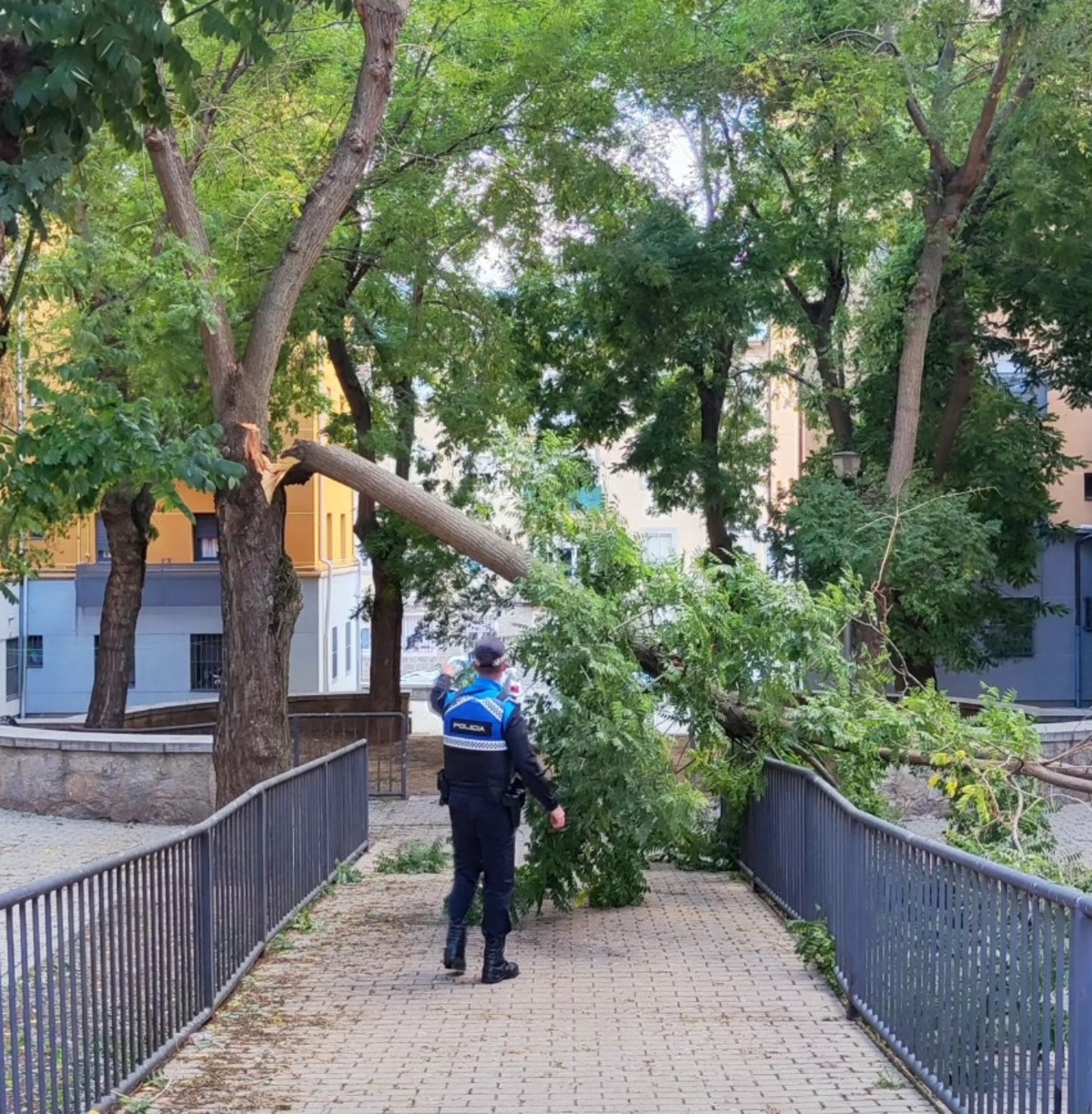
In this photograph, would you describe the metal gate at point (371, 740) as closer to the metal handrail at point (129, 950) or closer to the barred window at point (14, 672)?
the metal handrail at point (129, 950)

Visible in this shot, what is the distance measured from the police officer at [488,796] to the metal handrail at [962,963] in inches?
65.9

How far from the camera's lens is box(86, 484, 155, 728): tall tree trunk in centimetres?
2120

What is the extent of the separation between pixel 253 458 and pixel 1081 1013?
9056 mm

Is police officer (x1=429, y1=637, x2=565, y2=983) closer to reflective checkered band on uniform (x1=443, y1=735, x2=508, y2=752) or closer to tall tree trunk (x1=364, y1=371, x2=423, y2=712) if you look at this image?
reflective checkered band on uniform (x1=443, y1=735, x2=508, y2=752)

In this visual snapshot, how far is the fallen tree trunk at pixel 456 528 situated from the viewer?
1020 centimetres

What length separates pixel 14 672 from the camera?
37.1m

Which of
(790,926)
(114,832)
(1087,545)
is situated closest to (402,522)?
(114,832)

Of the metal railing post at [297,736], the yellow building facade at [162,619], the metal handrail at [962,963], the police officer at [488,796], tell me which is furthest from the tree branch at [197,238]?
the yellow building facade at [162,619]

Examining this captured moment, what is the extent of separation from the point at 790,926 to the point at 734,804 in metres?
2.51

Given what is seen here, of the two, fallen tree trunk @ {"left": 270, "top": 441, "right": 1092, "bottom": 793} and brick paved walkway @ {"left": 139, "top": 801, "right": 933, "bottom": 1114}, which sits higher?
fallen tree trunk @ {"left": 270, "top": 441, "right": 1092, "bottom": 793}

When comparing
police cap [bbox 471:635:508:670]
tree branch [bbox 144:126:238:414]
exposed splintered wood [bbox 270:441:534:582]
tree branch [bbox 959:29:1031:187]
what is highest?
tree branch [bbox 959:29:1031:187]

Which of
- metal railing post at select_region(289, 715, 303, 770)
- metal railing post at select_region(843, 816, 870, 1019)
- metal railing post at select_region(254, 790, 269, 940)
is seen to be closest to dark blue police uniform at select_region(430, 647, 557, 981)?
metal railing post at select_region(254, 790, 269, 940)

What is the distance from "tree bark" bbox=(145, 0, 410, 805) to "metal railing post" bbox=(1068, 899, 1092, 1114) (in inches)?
347

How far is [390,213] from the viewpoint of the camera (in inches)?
775
